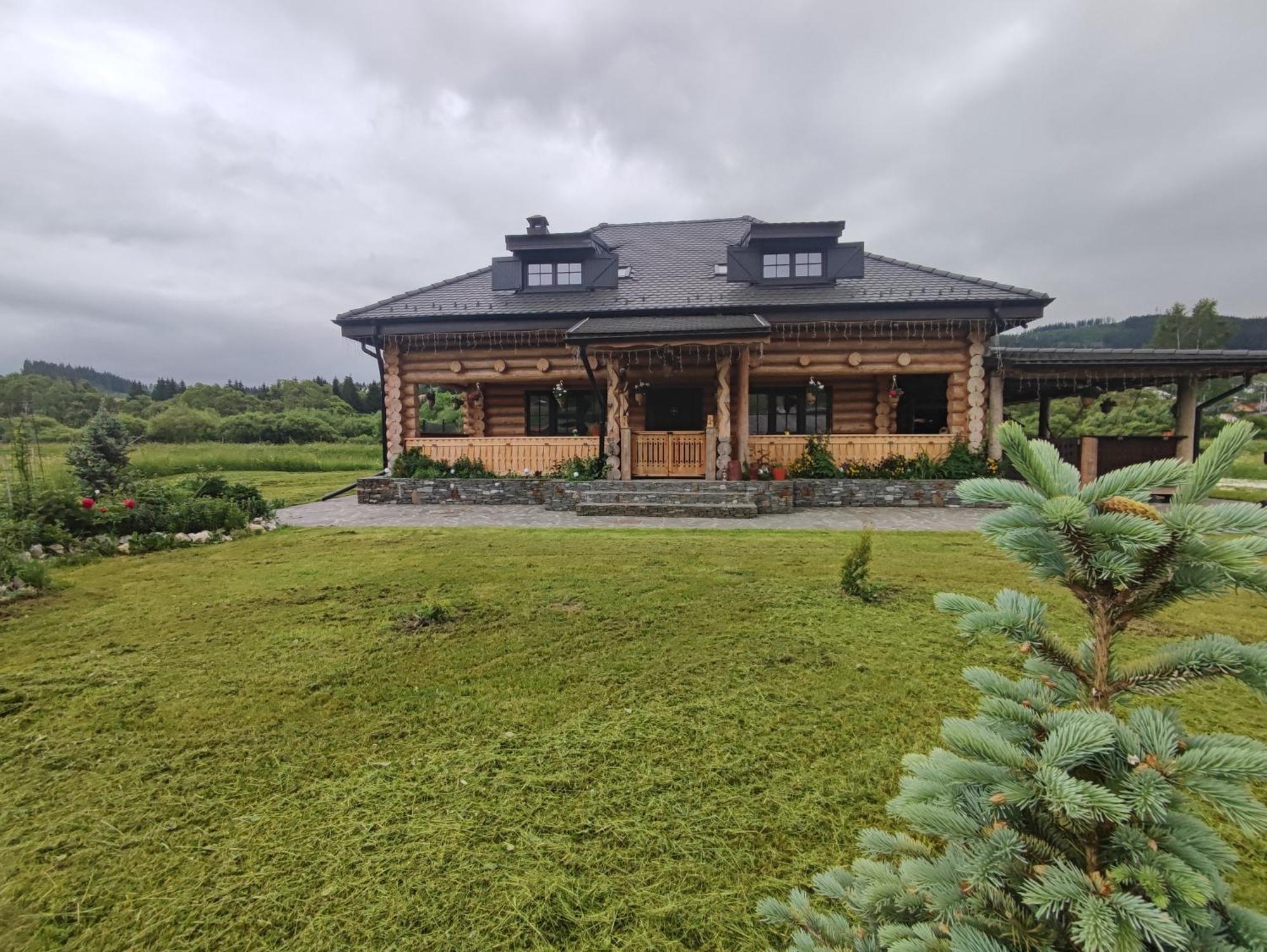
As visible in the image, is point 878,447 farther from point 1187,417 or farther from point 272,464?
point 272,464

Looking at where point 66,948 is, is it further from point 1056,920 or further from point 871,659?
point 871,659

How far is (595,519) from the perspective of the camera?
36.3 feet

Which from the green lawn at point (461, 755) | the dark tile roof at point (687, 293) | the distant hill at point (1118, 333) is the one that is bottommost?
the green lawn at point (461, 755)

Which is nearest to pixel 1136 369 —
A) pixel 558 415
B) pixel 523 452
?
pixel 558 415

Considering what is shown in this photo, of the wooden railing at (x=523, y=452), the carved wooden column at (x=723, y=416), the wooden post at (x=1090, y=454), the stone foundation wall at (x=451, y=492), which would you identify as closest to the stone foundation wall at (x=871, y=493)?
the carved wooden column at (x=723, y=416)

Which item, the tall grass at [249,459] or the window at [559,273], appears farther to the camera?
the tall grass at [249,459]

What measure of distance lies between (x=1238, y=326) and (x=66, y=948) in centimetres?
7549

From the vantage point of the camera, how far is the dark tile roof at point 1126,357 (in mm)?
12297

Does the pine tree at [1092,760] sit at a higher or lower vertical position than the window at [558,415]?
lower

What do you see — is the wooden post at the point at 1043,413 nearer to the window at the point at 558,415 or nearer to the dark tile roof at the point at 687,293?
the dark tile roof at the point at 687,293

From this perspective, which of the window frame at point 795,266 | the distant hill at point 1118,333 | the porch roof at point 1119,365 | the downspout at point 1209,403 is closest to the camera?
the porch roof at point 1119,365

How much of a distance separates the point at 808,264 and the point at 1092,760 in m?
16.8

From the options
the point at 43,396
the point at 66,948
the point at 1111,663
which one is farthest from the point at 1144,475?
the point at 43,396

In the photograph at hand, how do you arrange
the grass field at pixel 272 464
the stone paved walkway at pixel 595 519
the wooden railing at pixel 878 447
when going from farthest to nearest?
the grass field at pixel 272 464 < the wooden railing at pixel 878 447 < the stone paved walkway at pixel 595 519
